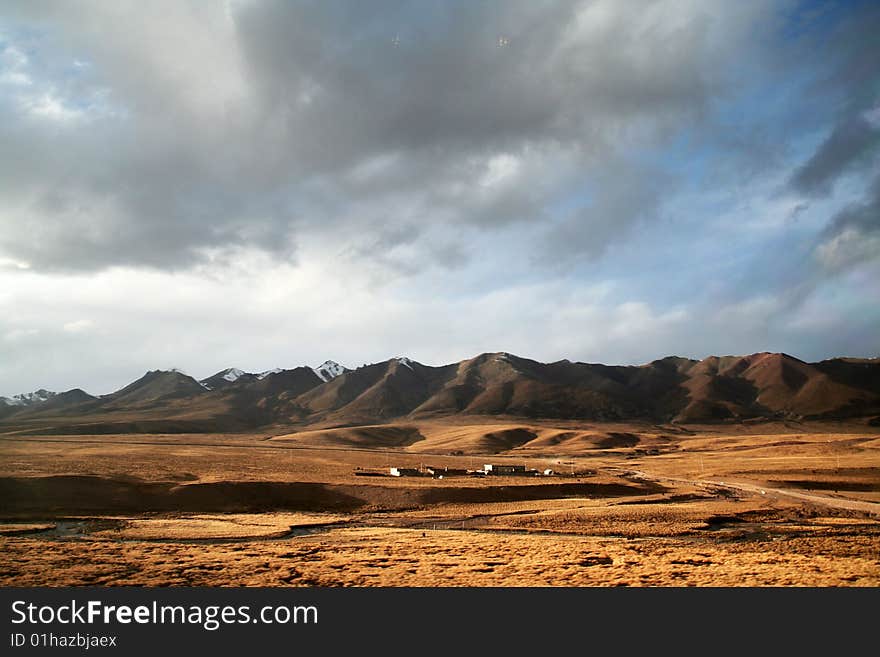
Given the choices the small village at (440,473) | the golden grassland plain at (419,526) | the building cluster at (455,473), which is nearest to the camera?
the golden grassland plain at (419,526)

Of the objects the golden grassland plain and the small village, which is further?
the small village

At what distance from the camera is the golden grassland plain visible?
2295 centimetres

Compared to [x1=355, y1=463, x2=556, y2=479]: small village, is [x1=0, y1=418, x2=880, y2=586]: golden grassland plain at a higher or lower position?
higher

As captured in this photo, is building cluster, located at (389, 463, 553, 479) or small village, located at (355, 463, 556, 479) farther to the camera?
building cluster, located at (389, 463, 553, 479)

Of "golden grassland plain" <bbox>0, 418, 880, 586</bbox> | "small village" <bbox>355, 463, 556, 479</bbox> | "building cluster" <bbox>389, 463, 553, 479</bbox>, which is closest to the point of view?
"golden grassland plain" <bbox>0, 418, 880, 586</bbox>

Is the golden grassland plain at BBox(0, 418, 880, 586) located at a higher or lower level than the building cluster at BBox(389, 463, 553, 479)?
higher

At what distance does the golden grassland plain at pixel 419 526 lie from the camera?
22953 millimetres

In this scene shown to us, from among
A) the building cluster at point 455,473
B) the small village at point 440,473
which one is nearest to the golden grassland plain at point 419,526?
the small village at point 440,473

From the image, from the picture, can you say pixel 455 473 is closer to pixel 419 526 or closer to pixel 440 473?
pixel 440 473

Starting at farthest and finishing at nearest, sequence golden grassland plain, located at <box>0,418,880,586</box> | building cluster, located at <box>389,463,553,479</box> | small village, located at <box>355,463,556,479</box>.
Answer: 1. building cluster, located at <box>389,463,553,479</box>
2. small village, located at <box>355,463,556,479</box>
3. golden grassland plain, located at <box>0,418,880,586</box>

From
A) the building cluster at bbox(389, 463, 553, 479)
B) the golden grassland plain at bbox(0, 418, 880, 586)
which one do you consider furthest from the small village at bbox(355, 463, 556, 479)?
the golden grassland plain at bbox(0, 418, 880, 586)

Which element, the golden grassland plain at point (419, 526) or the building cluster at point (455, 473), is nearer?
the golden grassland plain at point (419, 526)

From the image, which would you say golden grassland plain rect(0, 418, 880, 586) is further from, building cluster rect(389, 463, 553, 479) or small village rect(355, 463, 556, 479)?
building cluster rect(389, 463, 553, 479)

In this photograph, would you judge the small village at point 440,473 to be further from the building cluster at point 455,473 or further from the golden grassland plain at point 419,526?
the golden grassland plain at point 419,526
